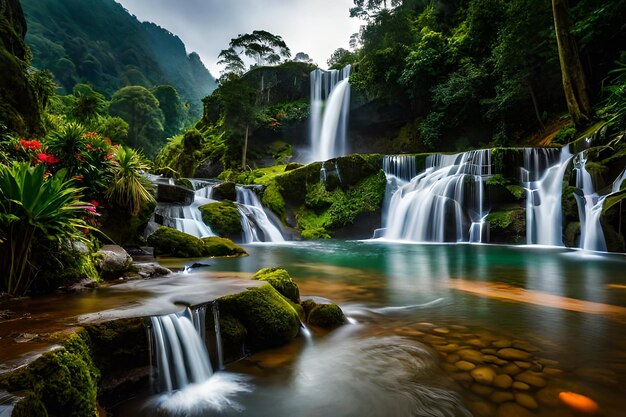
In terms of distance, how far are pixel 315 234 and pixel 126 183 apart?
995 cm

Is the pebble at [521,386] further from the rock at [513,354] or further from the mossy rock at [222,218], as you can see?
the mossy rock at [222,218]

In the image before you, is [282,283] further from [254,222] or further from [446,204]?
[446,204]

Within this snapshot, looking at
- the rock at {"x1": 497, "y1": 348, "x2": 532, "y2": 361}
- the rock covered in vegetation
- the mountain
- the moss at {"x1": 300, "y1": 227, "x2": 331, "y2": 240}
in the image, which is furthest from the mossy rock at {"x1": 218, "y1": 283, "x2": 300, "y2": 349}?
the mountain

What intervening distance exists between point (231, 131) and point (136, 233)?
18.9 m

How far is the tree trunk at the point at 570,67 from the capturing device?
44.0 ft

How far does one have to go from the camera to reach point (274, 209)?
1727 centimetres

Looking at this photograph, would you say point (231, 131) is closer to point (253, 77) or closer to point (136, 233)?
point (253, 77)

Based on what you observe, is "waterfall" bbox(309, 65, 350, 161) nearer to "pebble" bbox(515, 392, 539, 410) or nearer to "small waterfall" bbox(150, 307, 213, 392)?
"small waterfall" bbox(150, 307, 213, 392)

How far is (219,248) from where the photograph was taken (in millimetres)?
9586

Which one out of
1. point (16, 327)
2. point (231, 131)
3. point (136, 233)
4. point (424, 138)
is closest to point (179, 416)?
point (16, 327)

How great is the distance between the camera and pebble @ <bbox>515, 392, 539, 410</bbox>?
2475 millimetres

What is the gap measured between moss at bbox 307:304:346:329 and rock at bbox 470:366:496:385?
1.70 metres

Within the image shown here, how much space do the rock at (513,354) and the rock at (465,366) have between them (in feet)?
1.23

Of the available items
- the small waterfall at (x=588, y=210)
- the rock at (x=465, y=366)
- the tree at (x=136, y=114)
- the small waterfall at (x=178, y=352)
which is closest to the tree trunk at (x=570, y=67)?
the small waterfall at (x=588, y=210)
